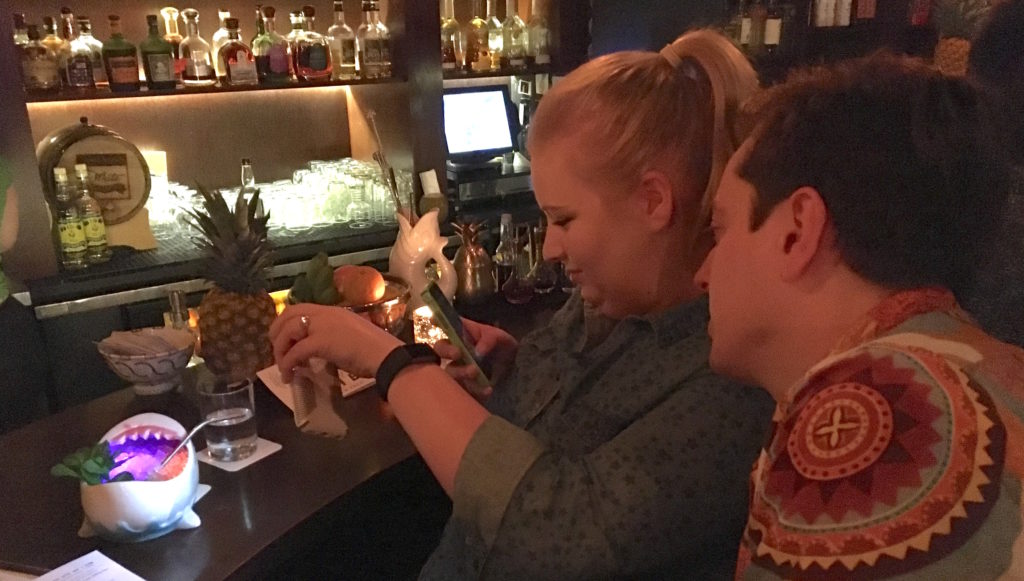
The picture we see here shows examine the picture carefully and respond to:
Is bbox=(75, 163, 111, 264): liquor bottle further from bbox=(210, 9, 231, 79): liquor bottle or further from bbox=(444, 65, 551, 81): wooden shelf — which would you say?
bbox=(444, 65, 551, 81): wooden shelf

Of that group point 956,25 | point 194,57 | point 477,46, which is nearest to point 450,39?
point 477,46

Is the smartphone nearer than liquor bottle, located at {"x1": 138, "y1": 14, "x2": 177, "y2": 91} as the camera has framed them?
Yes

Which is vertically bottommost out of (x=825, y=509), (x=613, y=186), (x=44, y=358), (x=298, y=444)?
(x=44, y=358)

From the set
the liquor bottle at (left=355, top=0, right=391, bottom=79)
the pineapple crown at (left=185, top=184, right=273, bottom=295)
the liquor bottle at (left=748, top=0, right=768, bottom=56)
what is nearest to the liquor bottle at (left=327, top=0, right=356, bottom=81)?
the liquor bottle at (left=355, top=0, right=391, bottom=79)

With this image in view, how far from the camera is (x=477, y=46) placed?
3033 millimetres

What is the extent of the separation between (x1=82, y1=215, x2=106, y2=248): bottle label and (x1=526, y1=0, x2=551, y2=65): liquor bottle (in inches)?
63.7

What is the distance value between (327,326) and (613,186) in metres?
0.40

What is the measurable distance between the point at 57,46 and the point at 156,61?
0.85 ft

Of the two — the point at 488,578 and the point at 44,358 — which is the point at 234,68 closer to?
the point at 44,358

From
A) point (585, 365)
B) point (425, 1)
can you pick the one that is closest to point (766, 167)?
point (585, 365)

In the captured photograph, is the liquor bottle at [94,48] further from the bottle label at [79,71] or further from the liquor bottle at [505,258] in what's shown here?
the liquor bottle at [505,258]

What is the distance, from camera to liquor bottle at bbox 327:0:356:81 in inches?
108

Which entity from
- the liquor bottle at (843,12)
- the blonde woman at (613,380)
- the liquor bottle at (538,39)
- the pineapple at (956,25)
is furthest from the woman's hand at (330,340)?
the liquor bottle at (843,12)

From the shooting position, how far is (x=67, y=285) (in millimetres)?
2178
